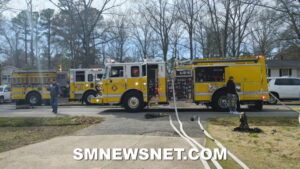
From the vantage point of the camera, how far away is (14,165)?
197 inches

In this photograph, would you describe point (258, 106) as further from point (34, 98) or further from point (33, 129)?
point (34, 98)

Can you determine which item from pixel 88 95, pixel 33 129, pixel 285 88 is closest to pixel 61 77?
pixel 88 95

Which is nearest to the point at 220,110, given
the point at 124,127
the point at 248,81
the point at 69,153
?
the point at 248,81

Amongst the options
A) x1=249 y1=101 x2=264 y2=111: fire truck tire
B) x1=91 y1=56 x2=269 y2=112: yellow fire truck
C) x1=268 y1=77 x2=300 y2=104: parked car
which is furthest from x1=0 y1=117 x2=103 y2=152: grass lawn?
x1=268 y1=77 x2=300 y2=104: parked car

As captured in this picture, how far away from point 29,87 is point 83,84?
4.31 meters

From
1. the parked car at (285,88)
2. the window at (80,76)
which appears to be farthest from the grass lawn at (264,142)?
the window at (80,76)

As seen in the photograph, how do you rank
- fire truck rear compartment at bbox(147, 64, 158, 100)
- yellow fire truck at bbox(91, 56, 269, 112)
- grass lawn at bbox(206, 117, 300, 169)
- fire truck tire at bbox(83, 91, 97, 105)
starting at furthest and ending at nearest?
fire truck tire at bbox(83, 91, 97, 105) → fire truck rear compartment at bbox(147, 64, 158, 100) → yellow fire truck at bbox(91, 56, 269, 112) → grass lawn at bbox(206, 117, 300, 169)

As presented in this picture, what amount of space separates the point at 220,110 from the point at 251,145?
22.2ft

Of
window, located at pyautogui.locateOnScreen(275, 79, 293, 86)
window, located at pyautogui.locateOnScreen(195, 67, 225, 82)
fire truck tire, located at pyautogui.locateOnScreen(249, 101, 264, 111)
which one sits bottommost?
fire truck tire, located at pyautogui.locateOnScreen(249, 101, 264, 111)

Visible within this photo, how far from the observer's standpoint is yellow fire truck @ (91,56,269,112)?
12.8 metres

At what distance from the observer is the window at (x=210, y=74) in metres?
13.0

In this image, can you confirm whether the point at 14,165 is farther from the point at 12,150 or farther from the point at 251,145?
the point at 251,145

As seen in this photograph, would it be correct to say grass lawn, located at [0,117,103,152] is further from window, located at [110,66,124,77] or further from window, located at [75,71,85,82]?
window, located at [75,71,85,82]

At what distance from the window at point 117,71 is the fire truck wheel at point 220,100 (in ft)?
16.3
